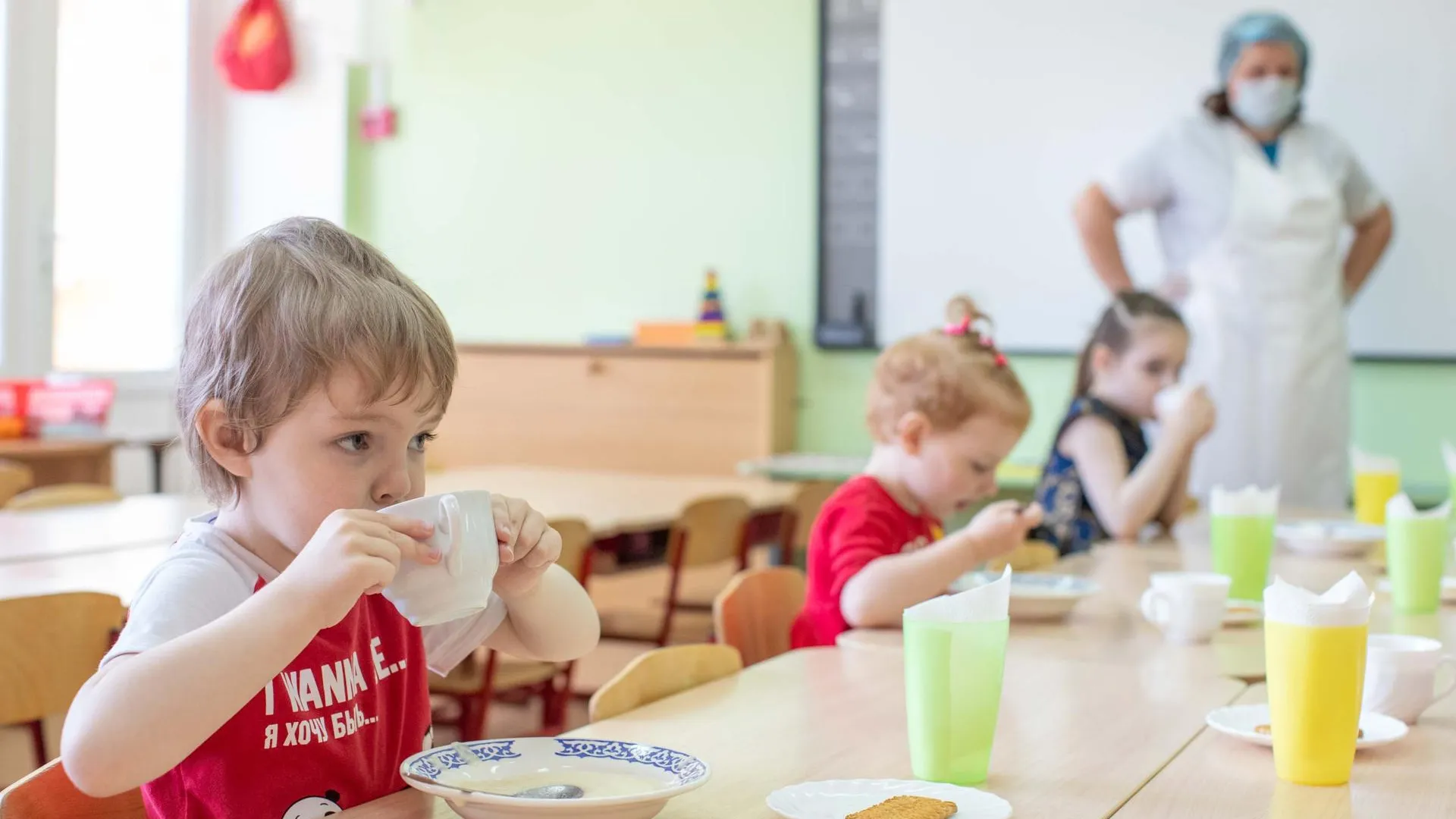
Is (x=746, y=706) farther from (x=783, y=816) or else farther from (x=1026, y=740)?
(x=783, y=816)

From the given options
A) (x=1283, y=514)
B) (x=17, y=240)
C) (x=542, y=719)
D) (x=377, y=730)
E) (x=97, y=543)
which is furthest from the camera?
(x=17, y=240)

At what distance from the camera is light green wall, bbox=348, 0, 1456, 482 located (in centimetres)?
514

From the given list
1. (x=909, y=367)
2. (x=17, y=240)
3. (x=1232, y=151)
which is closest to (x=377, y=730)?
(x=909, y=367)

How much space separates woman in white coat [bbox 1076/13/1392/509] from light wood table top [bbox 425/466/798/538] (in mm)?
1208

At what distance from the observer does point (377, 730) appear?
118 centimetres

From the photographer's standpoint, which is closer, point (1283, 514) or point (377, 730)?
point (377, 730)

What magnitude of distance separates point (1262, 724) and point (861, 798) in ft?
1.41

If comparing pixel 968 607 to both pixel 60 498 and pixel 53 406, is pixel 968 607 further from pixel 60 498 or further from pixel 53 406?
pixel 53 406

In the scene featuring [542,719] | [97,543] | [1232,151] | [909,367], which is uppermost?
[1232,151]

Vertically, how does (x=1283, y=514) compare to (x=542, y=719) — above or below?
above

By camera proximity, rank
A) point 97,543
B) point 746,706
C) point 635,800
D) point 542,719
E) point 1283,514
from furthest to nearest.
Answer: point 542,719
point 1283,514
point 97,543
point 746,706
point 635,800

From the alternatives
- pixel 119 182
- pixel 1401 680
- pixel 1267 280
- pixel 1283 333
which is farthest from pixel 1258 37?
pixel 119 182

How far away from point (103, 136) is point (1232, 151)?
157 inches

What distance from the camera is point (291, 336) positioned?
1.04 metres
